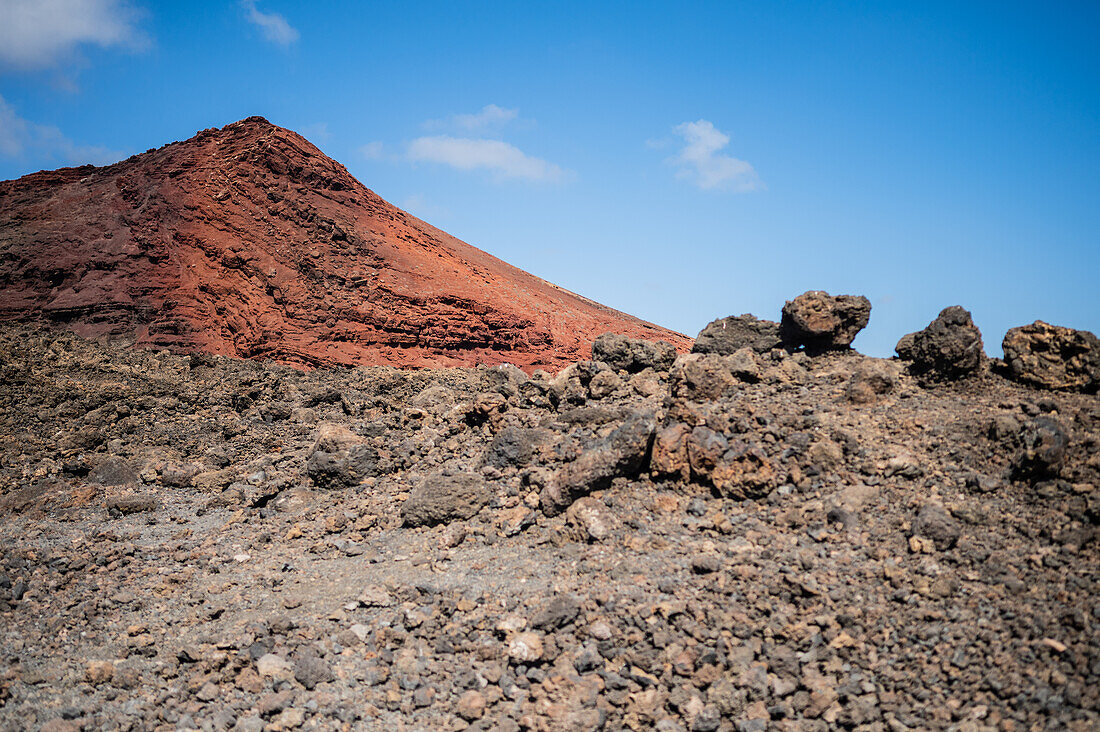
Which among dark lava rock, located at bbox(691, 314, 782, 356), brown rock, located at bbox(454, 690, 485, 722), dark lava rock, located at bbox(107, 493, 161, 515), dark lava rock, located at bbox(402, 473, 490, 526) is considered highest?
dark lava rock, located at bbox(691, 314, 782, 356)

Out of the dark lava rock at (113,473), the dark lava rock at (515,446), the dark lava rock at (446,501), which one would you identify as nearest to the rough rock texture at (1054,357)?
the dark lava rock at (515,446)

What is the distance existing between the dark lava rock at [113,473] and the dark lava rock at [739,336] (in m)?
9.05

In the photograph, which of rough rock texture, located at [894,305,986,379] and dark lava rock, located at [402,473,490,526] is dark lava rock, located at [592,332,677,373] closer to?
dark lava rock, located at [402,473,490,526]

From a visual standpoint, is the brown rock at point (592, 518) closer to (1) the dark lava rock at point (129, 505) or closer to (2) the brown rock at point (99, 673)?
(2) the brown rock at point (99, 673)

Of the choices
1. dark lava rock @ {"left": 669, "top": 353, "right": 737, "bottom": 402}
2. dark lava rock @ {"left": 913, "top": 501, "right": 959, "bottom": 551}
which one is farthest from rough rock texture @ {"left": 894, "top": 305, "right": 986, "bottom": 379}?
dark lava rock @ {"left": 913, "top": 501, "right": 959, "bottom": 551}

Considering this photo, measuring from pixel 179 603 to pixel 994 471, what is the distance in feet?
28.1

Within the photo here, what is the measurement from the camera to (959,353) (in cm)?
808

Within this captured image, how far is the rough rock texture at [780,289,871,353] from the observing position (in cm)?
925

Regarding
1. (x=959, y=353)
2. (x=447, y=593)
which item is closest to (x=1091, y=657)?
(x=959, y=353)

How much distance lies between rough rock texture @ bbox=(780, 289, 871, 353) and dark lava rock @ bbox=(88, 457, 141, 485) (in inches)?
403

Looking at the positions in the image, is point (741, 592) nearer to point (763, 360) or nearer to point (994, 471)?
point (994, 471)

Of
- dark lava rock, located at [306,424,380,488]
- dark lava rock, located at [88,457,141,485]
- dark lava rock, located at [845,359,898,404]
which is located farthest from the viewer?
dark lava rock, located at [88,457,141,485]

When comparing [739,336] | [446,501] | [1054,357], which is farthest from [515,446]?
[1054,357]

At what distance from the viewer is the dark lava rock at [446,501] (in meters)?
8.02
